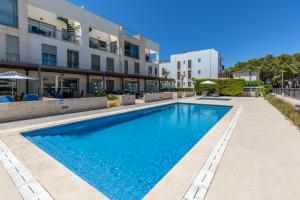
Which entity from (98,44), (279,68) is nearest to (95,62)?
(98,44)

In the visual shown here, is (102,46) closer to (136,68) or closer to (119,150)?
(136,68)

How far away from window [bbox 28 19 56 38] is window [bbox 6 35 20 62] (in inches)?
81.6

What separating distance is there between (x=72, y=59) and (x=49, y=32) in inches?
131

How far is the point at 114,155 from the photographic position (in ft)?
17.2

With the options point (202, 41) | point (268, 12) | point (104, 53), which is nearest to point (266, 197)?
point (104, 53)

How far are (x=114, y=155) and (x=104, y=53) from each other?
62.2ft

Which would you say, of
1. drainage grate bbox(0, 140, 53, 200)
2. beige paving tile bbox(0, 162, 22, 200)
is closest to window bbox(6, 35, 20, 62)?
drainage grate bbox(0, 140, 53, 200)

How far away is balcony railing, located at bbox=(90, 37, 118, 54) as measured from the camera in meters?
21.1

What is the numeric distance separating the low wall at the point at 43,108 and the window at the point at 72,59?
7.83m

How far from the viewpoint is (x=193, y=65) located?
43625mm

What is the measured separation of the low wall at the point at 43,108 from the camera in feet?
26.5

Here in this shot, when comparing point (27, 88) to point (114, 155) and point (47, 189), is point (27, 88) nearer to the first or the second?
point (114, 155)

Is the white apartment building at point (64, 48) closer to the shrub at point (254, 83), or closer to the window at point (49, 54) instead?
the window at point (49, 54)

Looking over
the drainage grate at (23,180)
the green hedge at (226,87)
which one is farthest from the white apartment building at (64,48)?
the green hedge at (226,87)
